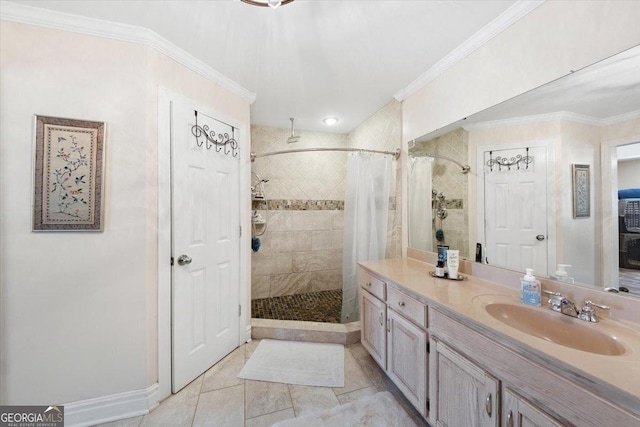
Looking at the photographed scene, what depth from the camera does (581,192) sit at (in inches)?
46.9

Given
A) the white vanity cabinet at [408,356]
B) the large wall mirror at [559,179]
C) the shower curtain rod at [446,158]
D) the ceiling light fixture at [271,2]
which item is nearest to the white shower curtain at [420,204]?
the shower curtain rod at [446,158]

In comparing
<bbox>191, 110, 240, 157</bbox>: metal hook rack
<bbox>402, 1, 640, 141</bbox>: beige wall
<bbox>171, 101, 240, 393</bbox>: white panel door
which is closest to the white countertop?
<bbox>402, 1, 640, 141</bbox>: beige wall

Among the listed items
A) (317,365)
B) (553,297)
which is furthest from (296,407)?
(553,297)

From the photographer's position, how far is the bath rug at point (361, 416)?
1.47 meters

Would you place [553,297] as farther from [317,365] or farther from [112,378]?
[112,378]

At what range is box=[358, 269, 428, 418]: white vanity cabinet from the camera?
1.38 metres

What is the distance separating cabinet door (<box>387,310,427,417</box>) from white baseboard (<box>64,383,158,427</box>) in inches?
62.9

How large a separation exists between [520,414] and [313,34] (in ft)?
7.10

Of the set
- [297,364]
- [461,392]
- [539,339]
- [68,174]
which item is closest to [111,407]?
[297,364]

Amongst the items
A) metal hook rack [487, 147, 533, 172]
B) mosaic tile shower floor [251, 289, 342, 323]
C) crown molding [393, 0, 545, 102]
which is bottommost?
mosaic tile shower floor [251, 289, 342, 323]

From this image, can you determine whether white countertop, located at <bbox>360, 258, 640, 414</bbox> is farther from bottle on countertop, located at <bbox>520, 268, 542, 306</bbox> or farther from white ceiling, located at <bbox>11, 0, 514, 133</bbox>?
white ceiling, located at <bbox>11, 0, 514, 133</bbox>

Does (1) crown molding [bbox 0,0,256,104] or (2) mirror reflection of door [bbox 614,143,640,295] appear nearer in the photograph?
(2) mirror reflection of door [bbox 614,143,640,295]

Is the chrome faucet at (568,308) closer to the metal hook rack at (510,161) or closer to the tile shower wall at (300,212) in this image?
the metal hook rack at (510,161)

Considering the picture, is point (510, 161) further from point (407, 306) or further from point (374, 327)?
point (374, 327)
